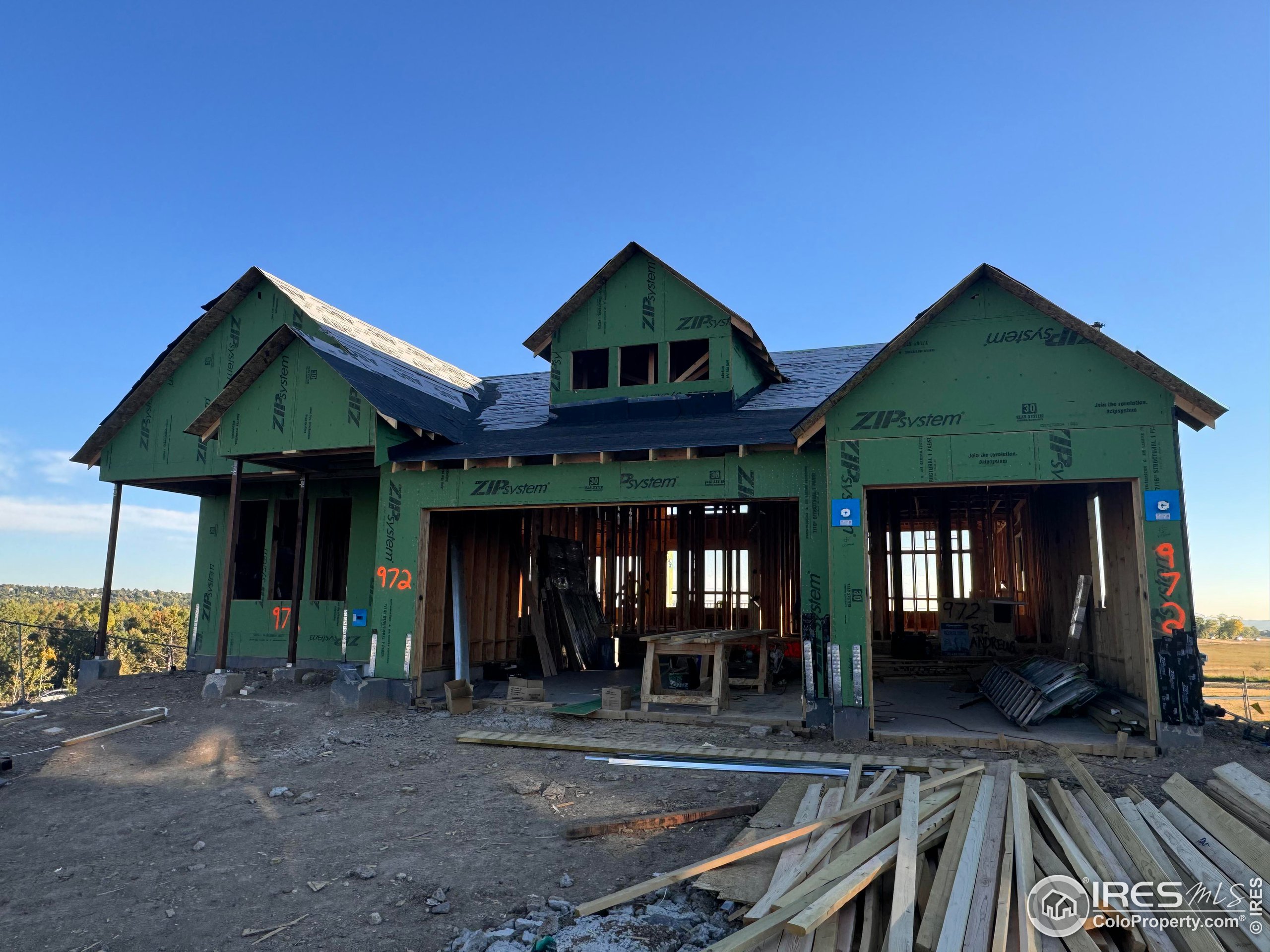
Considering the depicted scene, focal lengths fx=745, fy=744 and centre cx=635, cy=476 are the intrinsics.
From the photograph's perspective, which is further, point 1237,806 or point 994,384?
point 994,384

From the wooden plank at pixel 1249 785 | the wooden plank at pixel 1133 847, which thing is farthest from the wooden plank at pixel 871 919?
the wooden plank at pixel 1249 785

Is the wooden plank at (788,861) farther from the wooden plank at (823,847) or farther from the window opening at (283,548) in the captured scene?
the window opening at (283,548)

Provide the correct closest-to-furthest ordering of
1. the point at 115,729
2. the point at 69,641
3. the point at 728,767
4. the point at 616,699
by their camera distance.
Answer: the point at 728,767, the point at 115,729, the point at 616,699, the point at 69,641

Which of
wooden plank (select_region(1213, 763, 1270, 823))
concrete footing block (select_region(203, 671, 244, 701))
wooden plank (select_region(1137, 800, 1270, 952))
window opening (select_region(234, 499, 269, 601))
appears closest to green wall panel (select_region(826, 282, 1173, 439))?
wooden plank (select_region(1213, 763, 1270, 823))

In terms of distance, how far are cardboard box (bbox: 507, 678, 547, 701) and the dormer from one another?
4967 millimetres

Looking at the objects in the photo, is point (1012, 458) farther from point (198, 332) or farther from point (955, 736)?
point (198, 332)

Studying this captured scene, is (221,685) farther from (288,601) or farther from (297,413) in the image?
(297,413)

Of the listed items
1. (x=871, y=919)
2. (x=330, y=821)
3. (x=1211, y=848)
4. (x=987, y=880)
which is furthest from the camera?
(x=330, y=821)

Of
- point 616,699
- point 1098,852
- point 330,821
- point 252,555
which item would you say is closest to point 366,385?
point 252,555

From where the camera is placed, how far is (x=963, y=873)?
4.32 meters

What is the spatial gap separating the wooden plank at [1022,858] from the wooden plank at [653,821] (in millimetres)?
2177

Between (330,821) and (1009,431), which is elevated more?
(1009,431)

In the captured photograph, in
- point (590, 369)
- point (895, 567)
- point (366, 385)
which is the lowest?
point (895, 567)

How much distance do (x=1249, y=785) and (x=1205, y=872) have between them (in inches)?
63.1
